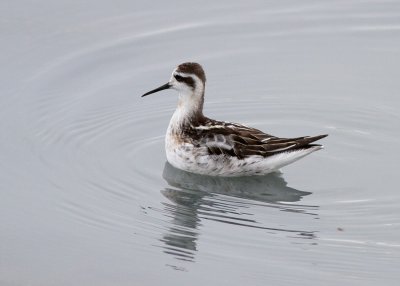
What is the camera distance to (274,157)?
13.0 metres

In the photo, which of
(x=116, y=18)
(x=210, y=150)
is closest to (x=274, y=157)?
(x=210, y=150)

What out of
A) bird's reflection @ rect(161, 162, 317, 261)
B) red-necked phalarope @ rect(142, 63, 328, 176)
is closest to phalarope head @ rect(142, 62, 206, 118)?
red-necked phalarope @ rect(142, 63, 328, 176)

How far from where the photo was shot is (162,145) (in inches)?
544

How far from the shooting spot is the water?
34.9ft

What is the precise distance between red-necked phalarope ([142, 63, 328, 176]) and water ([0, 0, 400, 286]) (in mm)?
195

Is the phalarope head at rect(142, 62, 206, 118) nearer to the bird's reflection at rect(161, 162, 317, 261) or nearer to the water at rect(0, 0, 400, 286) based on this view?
the water at rect(0, 0, 400, 286)

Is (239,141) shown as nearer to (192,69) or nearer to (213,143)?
(213,143)

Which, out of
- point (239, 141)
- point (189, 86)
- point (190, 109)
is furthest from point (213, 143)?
point (189, 86)

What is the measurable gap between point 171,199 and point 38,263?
7.29 ft

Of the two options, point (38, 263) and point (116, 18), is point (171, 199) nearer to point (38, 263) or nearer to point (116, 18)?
point (38, 263)

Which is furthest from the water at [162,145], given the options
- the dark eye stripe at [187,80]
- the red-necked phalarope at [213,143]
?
the dark eye stripe at [187,80]

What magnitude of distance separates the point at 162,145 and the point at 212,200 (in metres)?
1.84

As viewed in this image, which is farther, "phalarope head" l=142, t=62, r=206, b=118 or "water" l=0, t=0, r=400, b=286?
"phalarope head" l=142, t=62, r=206, b=118

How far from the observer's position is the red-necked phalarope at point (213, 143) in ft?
42.5
